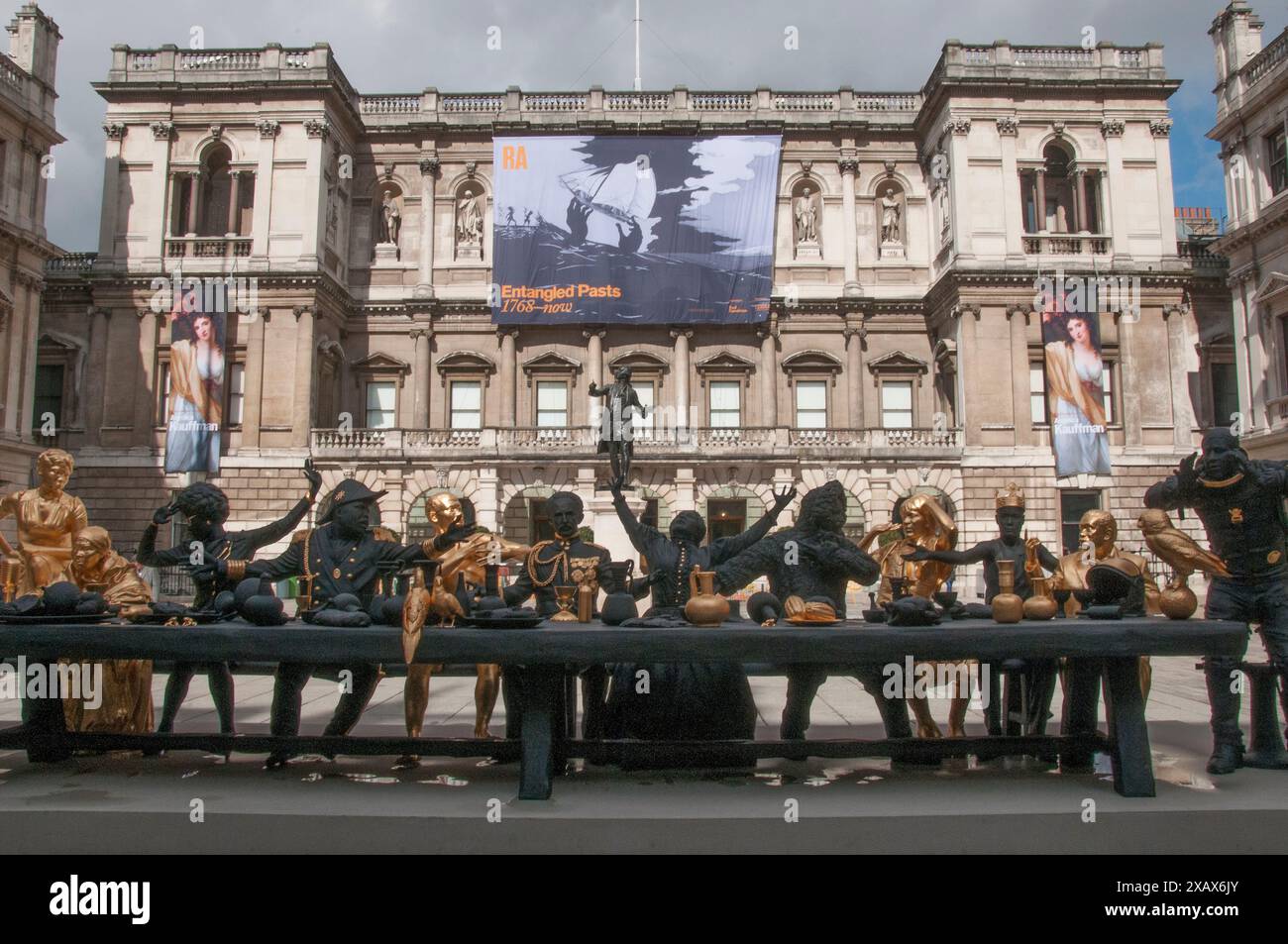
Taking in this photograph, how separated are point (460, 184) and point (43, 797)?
29175 mm

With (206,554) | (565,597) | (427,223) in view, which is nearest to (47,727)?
(206,554)

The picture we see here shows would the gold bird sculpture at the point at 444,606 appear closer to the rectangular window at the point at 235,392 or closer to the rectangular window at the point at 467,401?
the rectangular window at the point at 235,392

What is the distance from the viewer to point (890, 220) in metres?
30.3

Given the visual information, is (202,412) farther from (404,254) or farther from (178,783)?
(178,783)

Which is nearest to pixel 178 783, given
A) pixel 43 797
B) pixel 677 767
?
pixel 43 797

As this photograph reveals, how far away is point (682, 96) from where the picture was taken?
30422 millimetres

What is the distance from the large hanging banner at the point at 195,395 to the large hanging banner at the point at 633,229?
29.6 feet

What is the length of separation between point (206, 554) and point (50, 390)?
2922 cm

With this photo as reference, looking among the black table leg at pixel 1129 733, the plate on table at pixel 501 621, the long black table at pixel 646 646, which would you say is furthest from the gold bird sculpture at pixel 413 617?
the black table leg at pixel 1129 733

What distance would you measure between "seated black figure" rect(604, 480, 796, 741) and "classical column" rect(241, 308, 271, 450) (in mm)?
24749

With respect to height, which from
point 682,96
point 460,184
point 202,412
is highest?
point 682,96

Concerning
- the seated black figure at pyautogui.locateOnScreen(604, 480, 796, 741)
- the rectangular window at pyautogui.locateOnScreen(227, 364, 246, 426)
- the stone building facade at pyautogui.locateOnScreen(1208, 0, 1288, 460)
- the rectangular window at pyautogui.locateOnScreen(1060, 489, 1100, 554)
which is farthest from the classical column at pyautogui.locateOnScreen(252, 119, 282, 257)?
→ the stone building facade at pyautogui.locateOnScreen(1208, 0, 1288, 460)

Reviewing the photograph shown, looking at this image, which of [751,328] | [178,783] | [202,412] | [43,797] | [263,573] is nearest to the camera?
[43,797]

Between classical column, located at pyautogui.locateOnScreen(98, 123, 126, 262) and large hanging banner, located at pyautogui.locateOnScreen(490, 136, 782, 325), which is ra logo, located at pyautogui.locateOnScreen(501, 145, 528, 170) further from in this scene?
classical column, located at pyautogui.locateOnScreen(98, 123, 126, 262)
